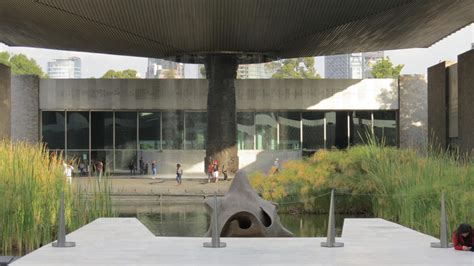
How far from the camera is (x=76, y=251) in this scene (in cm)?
905

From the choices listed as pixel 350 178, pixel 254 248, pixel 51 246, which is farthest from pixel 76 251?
pixel 350 178

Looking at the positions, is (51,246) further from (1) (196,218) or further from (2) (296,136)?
(2) (296,136)

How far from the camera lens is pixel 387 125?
38094 mm

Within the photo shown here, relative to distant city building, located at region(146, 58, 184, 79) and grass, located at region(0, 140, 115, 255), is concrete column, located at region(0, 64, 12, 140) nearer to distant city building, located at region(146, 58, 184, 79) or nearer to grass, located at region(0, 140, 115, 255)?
grass, located at region(0, 140, 115, 255)

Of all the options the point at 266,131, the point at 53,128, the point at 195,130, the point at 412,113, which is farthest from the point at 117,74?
the point at 412,113

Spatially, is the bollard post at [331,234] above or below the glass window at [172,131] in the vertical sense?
below

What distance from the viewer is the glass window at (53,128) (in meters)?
37.1

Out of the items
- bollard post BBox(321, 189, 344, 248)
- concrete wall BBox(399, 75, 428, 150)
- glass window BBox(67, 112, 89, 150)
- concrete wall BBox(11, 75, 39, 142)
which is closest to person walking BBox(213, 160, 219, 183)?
glass window BBox(67, 112, 89, 150)

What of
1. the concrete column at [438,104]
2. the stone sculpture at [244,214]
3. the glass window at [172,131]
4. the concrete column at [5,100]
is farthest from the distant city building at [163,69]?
the stone sculpture at [244,214]

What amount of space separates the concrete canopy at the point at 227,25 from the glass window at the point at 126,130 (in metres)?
5.30

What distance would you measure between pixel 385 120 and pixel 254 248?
2963 cm

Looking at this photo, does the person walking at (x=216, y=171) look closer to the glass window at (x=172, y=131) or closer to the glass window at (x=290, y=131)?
the glass window at (x=172, y=131)

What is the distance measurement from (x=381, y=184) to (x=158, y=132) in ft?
73.3

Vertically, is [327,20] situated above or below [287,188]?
above
